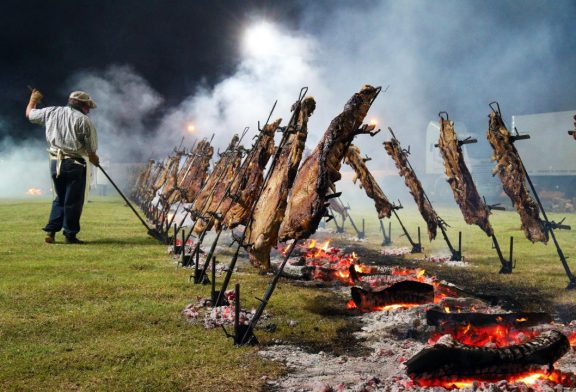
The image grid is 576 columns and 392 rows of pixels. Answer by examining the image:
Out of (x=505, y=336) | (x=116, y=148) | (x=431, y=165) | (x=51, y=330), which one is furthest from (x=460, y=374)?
(x=116, y=148)

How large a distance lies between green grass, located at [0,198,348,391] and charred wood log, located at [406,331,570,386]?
143cm

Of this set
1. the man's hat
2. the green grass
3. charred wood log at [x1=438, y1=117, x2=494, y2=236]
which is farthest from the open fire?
the man's hat

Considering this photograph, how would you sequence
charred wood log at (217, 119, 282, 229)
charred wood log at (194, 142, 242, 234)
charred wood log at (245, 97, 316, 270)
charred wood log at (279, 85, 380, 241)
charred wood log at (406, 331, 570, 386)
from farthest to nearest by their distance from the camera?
charred wood log at (194, 142, 242, 234)
charred wood log at (217, 119, 282, 229)
charred wood log at (245, 97, 316, 270)
charred wood log at (279, 85, 380, 241)
charred wood log at (406, 331, 570, 386)

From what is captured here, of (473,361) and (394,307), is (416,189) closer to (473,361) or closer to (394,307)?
(394,307)

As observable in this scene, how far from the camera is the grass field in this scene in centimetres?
457

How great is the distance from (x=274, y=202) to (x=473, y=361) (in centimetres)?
337

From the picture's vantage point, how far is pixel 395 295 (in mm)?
7273

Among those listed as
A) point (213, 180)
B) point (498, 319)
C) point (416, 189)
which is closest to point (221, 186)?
point (213, 180)

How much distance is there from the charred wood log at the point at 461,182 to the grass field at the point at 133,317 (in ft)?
4.20

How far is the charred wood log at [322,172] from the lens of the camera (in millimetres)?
5684

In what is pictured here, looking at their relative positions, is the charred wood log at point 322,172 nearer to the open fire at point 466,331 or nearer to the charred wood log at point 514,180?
the open fire at point 466,331

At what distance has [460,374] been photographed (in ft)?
14.1

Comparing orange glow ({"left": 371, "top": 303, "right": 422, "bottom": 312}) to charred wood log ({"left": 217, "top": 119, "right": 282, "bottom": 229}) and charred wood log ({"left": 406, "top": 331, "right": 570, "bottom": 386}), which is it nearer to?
charred wood log ({"left": 406, "top": 331, "right": 570, "bottom": 386})

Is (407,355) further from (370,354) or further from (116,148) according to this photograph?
(116,148)
